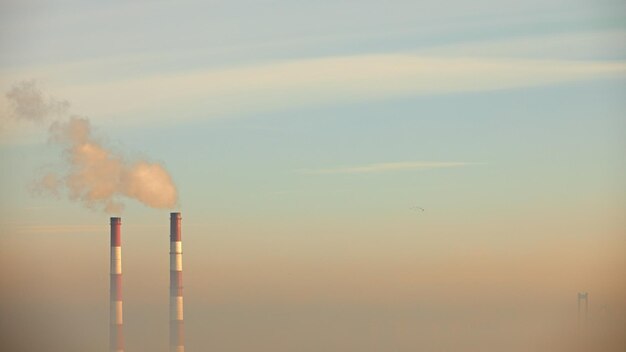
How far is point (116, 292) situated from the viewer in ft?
57.5

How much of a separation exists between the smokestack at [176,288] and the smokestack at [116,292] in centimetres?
107

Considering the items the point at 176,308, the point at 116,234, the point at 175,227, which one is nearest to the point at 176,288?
the point at 176,308

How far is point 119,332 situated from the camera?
17.5 metres

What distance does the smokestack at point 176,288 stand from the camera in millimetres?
17109

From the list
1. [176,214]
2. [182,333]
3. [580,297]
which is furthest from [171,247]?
[580,297]

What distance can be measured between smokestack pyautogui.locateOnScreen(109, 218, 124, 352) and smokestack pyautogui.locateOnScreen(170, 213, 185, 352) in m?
1.07

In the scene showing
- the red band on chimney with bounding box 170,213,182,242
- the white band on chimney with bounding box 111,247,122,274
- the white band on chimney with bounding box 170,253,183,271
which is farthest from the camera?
the white band on chimney with bounding box 111,247,122,274

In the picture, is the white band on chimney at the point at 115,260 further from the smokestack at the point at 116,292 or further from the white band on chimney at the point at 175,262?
the white band on chimney at the point at 175,262

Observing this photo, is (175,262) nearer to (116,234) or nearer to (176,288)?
(176,288)

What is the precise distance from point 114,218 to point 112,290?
60.3 inches

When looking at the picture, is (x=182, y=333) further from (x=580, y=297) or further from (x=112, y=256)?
(x=580, y=297)

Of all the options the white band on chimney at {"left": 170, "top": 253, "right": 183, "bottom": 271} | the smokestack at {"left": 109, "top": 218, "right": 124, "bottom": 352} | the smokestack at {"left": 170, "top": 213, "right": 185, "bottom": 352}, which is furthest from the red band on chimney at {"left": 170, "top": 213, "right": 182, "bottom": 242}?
the smokestack at {"left": 109, "top": 218, "right": 124, "bottom": 352}

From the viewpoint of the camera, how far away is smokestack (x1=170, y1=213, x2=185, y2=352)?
56.1ft

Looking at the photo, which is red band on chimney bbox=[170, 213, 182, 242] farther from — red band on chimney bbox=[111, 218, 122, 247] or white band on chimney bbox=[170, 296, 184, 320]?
white band on chimney bbox=[170, 296, 184, 320]
